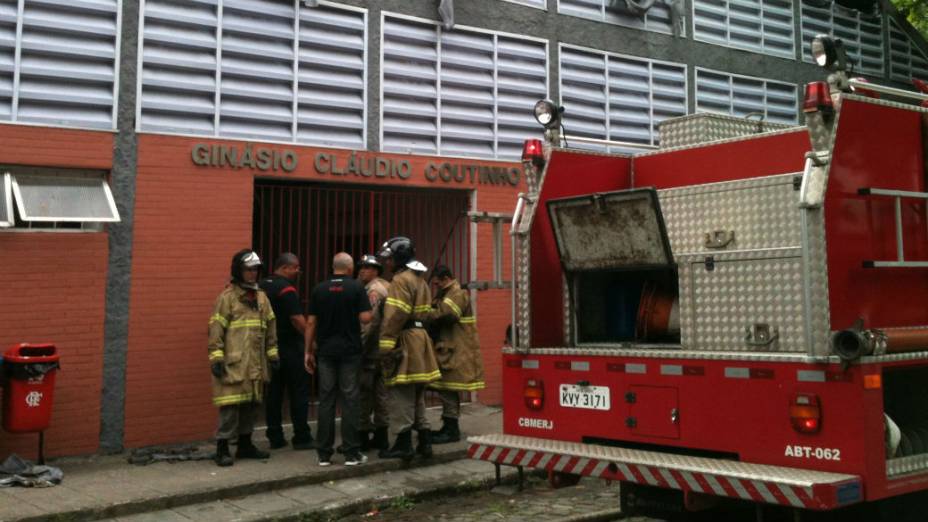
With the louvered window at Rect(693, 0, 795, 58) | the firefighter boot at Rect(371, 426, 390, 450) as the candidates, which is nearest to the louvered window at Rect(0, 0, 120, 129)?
the firefighter boot at Rect(371, 426, 390, 450)

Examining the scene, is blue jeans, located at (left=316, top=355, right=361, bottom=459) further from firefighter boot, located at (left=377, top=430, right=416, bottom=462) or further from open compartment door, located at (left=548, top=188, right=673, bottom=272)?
open compartment door, located at (left=548, top=188, right=673, bottom=272)

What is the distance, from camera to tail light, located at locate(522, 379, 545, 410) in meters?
5.88

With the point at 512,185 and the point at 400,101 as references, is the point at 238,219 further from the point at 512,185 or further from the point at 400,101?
the point at 512,185

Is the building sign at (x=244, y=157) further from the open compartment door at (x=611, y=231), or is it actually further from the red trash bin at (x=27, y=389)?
the open compartment door at (x=611, y=231)

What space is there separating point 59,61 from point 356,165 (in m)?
3.30

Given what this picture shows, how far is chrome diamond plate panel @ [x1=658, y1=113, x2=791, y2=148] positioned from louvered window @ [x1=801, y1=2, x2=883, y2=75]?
29.5ft

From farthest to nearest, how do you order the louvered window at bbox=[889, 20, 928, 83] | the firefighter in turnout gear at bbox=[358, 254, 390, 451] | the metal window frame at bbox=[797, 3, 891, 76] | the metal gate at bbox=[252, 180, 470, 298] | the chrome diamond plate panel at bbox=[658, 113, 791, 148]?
the louvered window at bbox=[889, 20, 928, 83] → the metal window frame at bbox=[797, 3, 891, 76] → the metal gate at bbox=[252, 180, 470, 298] → the firefighter in turnout gear at bbox=[358, 254, 390, 451] → the chrome diamond plate panel at bbox=[658, 113, 791, 148]

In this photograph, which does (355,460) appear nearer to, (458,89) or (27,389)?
(27,389)

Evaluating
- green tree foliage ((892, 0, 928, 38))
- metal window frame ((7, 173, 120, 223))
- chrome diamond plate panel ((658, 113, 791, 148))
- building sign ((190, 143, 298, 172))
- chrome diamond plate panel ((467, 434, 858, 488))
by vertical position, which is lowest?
chrome diamond plate panel ((467, 434, 858, 488))

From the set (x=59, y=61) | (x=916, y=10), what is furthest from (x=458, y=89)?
(x=916, y=10)

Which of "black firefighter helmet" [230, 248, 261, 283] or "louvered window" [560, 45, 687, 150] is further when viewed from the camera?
"louvered window" [560, 45, 687, 150]

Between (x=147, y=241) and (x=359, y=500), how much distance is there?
A: 3606mm

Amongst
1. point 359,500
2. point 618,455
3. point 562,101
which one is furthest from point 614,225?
point 562,101

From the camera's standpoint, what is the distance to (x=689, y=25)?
13.6 metres
